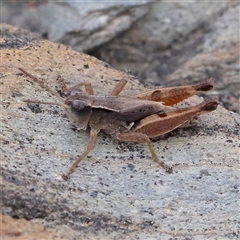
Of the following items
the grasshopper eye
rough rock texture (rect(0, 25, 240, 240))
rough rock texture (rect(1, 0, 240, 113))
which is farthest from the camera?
rough rock texture (rect(1, 0, 240, 113))

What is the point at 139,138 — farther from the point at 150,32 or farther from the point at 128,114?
the point at 150,32

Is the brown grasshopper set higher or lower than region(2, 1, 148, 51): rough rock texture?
lower

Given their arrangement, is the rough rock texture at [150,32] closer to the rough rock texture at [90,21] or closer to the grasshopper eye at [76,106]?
the rough rock texture at [90,21]

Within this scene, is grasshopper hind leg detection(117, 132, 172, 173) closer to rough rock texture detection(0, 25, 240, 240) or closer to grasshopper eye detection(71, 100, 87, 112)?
rough rock texture detection(0, 25, 240, 240)

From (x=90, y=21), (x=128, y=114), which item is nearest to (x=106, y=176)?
(x=128, y=114)

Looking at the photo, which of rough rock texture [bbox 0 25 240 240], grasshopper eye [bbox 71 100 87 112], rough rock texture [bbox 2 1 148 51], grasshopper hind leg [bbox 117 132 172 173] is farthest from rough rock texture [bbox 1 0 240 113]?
grasshopper eye [bbox 71 100 87 112]

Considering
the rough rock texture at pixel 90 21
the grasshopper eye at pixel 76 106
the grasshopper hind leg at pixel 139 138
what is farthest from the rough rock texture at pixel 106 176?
the rough rock texture at pixel 90 21

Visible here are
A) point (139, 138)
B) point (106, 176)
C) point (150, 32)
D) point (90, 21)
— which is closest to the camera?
point (106, 176)

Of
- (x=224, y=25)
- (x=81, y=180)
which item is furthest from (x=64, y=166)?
(x=224, y=25)
